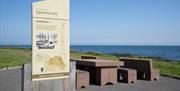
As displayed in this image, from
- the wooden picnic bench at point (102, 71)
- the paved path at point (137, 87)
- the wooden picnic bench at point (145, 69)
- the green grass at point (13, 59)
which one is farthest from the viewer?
the green grass at point (13, 59)

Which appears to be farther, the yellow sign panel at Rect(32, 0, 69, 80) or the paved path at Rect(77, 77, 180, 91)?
the paved path at Rect(77, 77, 180, 91)

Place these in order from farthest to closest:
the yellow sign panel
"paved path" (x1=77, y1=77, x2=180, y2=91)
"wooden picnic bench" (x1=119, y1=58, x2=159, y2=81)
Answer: "wooden picnic bench" (x1=119, y1=58, x2=159, y2=81)
"paved path" (x1=77, y1=77, x2=180, y2=91)
the yellow sign panel

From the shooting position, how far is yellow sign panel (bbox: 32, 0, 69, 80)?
539cm

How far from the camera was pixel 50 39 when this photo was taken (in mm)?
5566

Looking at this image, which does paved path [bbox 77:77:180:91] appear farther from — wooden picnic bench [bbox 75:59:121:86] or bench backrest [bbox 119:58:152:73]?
bench backrest [bbox 119:58:152:73]

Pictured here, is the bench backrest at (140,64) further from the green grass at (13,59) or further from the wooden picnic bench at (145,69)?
the green grass at (13,59)

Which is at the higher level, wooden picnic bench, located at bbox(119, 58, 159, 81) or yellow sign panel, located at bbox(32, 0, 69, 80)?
yellow sign panel, located at bbox(32, 0, 69, 80)

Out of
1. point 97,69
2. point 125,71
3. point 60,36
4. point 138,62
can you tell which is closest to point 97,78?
point 97,69

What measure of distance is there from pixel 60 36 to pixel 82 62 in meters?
6.22

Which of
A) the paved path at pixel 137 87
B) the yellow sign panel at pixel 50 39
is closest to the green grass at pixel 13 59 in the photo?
the paved path at pixel 137 87

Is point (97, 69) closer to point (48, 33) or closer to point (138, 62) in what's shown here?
point (138, 62)

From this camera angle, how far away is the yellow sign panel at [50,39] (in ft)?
17.7

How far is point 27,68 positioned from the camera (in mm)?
5422

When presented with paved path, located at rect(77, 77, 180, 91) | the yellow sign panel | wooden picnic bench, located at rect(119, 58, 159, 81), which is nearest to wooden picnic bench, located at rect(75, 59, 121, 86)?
paved path, located at rect(77, 77, 180, 91)
